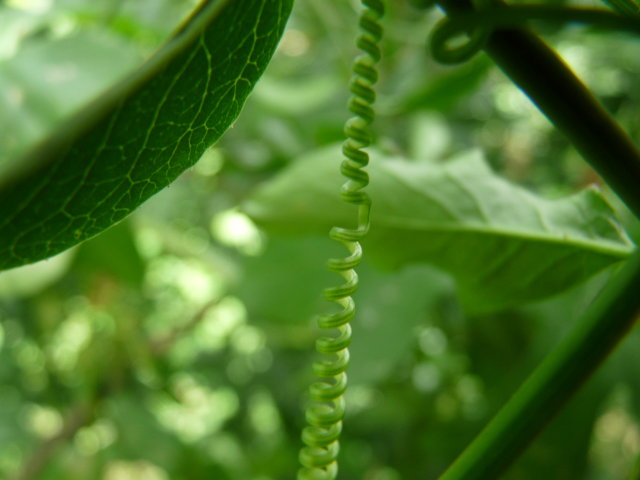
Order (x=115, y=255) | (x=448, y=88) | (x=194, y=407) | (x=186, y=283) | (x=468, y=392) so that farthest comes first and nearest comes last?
(x=186, y=283)
(x=194, y=407)
(x=468, y=392)
(x=115, y=255)
(x=448, y=88)

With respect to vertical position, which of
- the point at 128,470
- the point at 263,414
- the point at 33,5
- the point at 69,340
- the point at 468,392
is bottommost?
the point at 263,414

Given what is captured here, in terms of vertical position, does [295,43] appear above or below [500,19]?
below

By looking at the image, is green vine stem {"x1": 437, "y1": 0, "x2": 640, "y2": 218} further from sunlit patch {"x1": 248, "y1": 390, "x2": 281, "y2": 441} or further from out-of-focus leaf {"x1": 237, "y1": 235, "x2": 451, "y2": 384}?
sunlit patch {"x1": 248, "y1": 390, "x2": 281, "y2": 441}

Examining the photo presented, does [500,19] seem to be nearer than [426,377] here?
Yes

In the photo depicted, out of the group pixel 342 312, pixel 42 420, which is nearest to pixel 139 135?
pixel 342 312

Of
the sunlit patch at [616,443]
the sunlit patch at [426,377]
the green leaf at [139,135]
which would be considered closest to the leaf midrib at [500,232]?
the green leaf at [139,135]

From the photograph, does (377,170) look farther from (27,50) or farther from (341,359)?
(27,50)

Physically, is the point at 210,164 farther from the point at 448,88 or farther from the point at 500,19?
the point at 500,19
